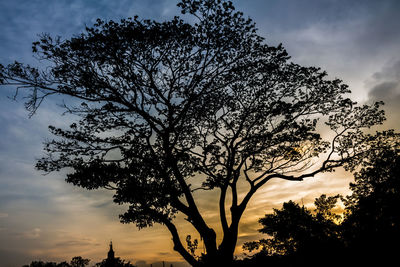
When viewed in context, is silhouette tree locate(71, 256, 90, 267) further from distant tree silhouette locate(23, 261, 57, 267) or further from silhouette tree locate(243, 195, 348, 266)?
silhouette tree locate(243, 195, 348, 266)

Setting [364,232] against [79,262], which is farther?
[79,262]

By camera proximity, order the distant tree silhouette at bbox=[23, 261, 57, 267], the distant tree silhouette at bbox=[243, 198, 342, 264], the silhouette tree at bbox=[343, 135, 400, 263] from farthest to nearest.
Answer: the distant tree silhouette at bbox=[23, 261, 57, 267] < the distant tree silhouette at bbox=[243, 198, 342, 264] < the silhouette tree at bbox=[343, 135, 400, 263]

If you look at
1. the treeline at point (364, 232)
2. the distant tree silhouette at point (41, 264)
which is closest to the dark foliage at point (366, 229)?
the treeline at point (364, 232)

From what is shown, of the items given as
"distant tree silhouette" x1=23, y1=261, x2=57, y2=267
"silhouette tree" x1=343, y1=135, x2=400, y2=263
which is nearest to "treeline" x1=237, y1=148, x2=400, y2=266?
→ "silhouette tree" x1=343, y1=135, x2=400, y2=263

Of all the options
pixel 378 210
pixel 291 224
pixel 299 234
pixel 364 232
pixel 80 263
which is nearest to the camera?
pixel 364 232

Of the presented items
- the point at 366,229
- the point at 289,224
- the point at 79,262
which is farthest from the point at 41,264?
the point at 366,229

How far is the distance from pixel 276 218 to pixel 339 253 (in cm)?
2453

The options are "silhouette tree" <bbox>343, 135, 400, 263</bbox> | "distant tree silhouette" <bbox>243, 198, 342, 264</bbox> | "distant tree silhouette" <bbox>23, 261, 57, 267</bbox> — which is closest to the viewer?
"silhouette tree" <bbox>343, 135, 400, 263</bbox>

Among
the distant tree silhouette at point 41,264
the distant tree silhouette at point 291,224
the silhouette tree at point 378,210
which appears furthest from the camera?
the distant tree silhouette at point 41,264

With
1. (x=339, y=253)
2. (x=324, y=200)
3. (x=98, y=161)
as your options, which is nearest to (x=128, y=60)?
(x=98, y=161)

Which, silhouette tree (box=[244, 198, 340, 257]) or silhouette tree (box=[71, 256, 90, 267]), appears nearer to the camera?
silhouette tree (box=[244, 198, 340, 257])

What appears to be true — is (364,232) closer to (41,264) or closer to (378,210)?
(378,210)

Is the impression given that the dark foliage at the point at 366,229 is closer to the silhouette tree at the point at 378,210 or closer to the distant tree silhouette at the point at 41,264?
the silhouette tree at the point at 378,210

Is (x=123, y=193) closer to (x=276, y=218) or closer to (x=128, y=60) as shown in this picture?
(x=128, y=60)
